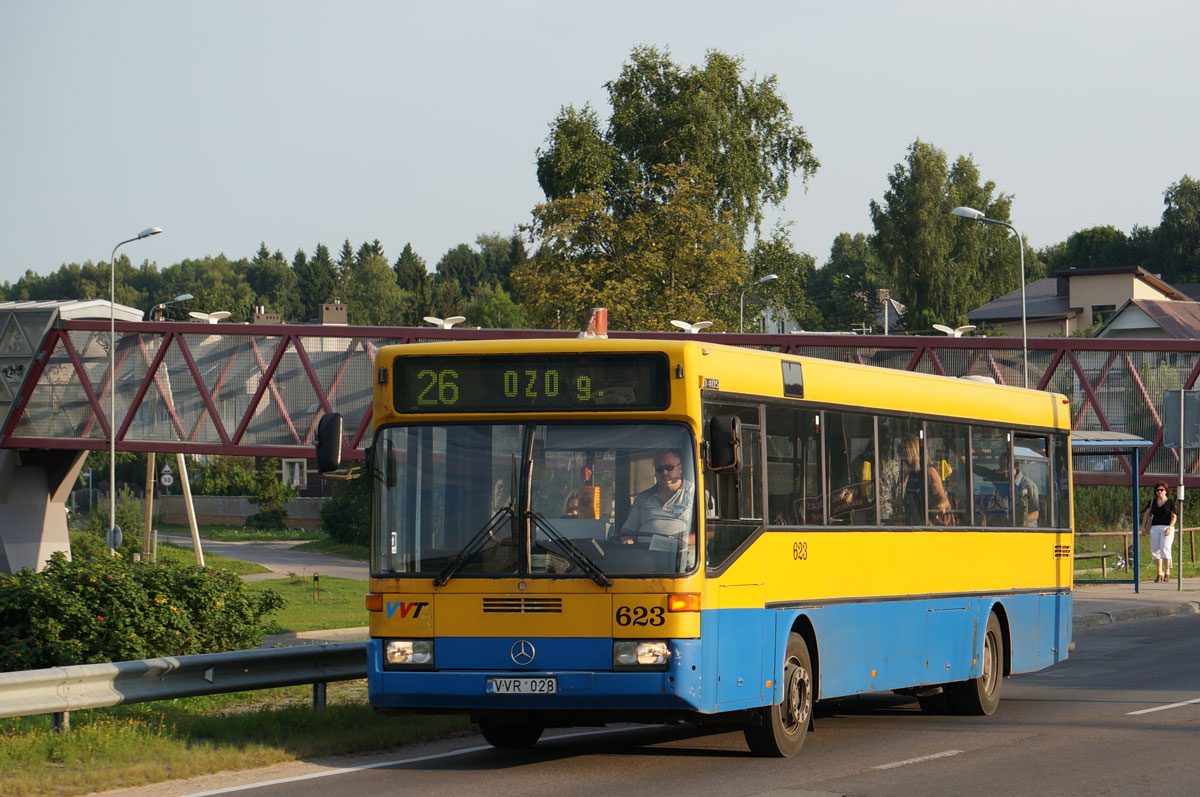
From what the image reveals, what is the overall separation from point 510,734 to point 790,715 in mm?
2087

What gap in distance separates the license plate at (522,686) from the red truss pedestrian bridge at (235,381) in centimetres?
3237

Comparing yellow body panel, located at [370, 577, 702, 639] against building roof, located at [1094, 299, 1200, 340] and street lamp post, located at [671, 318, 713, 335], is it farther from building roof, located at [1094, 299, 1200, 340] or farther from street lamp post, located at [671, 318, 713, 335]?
building roof, located at [1094, 299, 1200, 340]

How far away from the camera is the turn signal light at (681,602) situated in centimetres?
1072

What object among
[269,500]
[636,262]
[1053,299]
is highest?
[1053,299]

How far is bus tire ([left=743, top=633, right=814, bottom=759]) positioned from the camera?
11.9 m

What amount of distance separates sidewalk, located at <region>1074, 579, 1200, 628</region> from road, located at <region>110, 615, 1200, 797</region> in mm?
10602

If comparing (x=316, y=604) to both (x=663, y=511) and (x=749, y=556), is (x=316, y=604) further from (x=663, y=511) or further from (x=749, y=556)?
(x=663, y=511)

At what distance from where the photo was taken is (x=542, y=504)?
1095cm

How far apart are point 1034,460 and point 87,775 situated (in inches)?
399

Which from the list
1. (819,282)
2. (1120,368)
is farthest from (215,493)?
(819,282)

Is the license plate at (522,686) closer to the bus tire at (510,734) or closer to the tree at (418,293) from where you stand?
the bus tire at (510,734)

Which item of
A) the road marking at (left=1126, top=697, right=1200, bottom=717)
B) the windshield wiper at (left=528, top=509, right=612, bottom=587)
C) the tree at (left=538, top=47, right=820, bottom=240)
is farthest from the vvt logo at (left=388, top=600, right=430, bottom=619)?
the tree at (left=538, top=47, right=820, bottom=240)

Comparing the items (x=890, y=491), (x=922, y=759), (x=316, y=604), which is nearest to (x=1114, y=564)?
(x=316, y=604)

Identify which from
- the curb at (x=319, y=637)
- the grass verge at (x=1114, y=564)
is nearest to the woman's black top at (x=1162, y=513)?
the grass verge at (x=1114, y=564)
